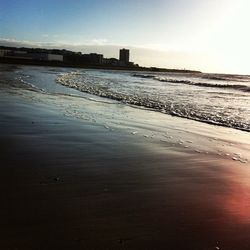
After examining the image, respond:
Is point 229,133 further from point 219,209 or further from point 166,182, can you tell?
point 219,209

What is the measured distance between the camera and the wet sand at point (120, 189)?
3.72m

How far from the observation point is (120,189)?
5031mm

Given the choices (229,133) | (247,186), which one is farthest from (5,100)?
(247,186)

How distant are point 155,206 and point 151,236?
30.5 inches

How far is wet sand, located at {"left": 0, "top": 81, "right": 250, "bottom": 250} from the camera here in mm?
3719

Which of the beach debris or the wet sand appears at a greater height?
the wet sand

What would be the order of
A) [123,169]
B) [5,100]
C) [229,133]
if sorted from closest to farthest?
1. [123,169]
2. [229,133]
3. [5,100]

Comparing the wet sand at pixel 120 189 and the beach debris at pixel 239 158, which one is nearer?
the wet sand at pixel 120 189

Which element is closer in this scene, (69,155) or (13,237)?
(13,237)

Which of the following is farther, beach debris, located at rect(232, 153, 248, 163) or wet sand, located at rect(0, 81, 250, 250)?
beach debris, located at rect(232, 153, 248, 163)

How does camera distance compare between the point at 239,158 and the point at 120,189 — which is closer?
the point at 120,189

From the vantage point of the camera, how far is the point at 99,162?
20.9 feet

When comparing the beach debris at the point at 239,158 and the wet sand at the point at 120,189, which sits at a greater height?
the wet sand at the point at 120,189

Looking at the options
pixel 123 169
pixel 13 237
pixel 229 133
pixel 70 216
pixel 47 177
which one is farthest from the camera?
pixel 229 133
